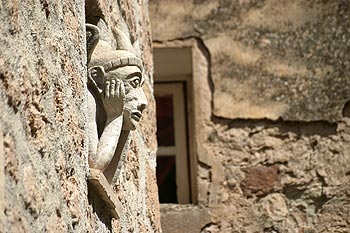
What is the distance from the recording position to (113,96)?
1840mm

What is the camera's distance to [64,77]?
63.9 inches

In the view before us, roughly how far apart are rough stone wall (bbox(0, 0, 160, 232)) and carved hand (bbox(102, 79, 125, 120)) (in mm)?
68

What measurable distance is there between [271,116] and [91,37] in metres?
2.31

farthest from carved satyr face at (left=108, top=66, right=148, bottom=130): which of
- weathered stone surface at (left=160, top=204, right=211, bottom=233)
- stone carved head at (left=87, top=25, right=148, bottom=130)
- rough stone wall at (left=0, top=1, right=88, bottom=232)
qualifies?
weathered stone surface at (left=160, top=204, right=211, bottom=233)

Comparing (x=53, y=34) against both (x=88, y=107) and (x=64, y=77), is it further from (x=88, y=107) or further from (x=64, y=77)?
(x=88, y=107)

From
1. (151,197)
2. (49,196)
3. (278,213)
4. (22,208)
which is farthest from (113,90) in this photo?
(278,213)

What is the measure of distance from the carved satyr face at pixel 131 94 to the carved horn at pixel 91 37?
69 millimetres

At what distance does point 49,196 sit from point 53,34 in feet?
0.91

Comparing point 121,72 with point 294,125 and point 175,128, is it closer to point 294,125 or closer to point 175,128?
point 294,125

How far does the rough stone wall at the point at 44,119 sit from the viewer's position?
1.32 metres

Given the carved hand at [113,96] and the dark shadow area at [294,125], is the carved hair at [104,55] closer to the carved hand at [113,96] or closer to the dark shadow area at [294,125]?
the carved hand at [113,96]

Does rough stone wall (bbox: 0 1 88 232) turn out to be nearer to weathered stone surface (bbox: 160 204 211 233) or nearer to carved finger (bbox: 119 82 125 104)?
carved finger (bbox: 119 82 125 104)

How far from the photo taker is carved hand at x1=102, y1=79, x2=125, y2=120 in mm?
1840

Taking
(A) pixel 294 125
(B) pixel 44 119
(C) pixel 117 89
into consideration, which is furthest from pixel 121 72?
(A) pixel 294 125
